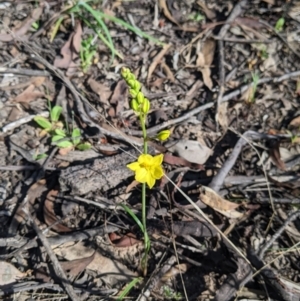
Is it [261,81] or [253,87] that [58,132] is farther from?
[261,81]

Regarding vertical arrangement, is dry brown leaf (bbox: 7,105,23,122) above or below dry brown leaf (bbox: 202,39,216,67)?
below

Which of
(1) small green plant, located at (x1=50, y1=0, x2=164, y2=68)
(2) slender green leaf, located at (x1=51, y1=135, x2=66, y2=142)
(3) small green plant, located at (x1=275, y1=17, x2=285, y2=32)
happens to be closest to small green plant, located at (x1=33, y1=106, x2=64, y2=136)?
(2) slender green leaf, located at (x1=51, y1=135, x2=66, y2=142)

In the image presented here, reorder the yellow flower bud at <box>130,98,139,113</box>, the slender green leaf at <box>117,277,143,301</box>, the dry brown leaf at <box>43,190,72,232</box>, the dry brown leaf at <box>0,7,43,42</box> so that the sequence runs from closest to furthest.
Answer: the yellow flower bud at <box>130,98,139,113</box> → the slender green leaf at <box>117,277,143,301</box> → the dry brown leaf at <box>43,190,72,232</box> → the dry brown leaf at <box>0,7,43,42</box>

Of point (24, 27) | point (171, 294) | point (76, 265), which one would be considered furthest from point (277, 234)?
point (24, 27)

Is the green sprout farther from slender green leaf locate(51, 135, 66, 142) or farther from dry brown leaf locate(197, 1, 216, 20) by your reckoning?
slender green leaf locate(51, 135, 66, 142)

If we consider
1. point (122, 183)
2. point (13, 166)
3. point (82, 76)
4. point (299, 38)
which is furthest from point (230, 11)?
point (13, 166)

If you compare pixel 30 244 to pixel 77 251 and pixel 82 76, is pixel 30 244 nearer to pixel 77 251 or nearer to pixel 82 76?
pixel 77 251

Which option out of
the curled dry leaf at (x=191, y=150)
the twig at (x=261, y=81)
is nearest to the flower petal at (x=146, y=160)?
the curled dry leaf at (x=191, y=150)

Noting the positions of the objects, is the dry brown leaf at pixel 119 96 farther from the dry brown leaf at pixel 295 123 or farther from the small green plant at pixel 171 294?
the small green plant at pixel 171 294
